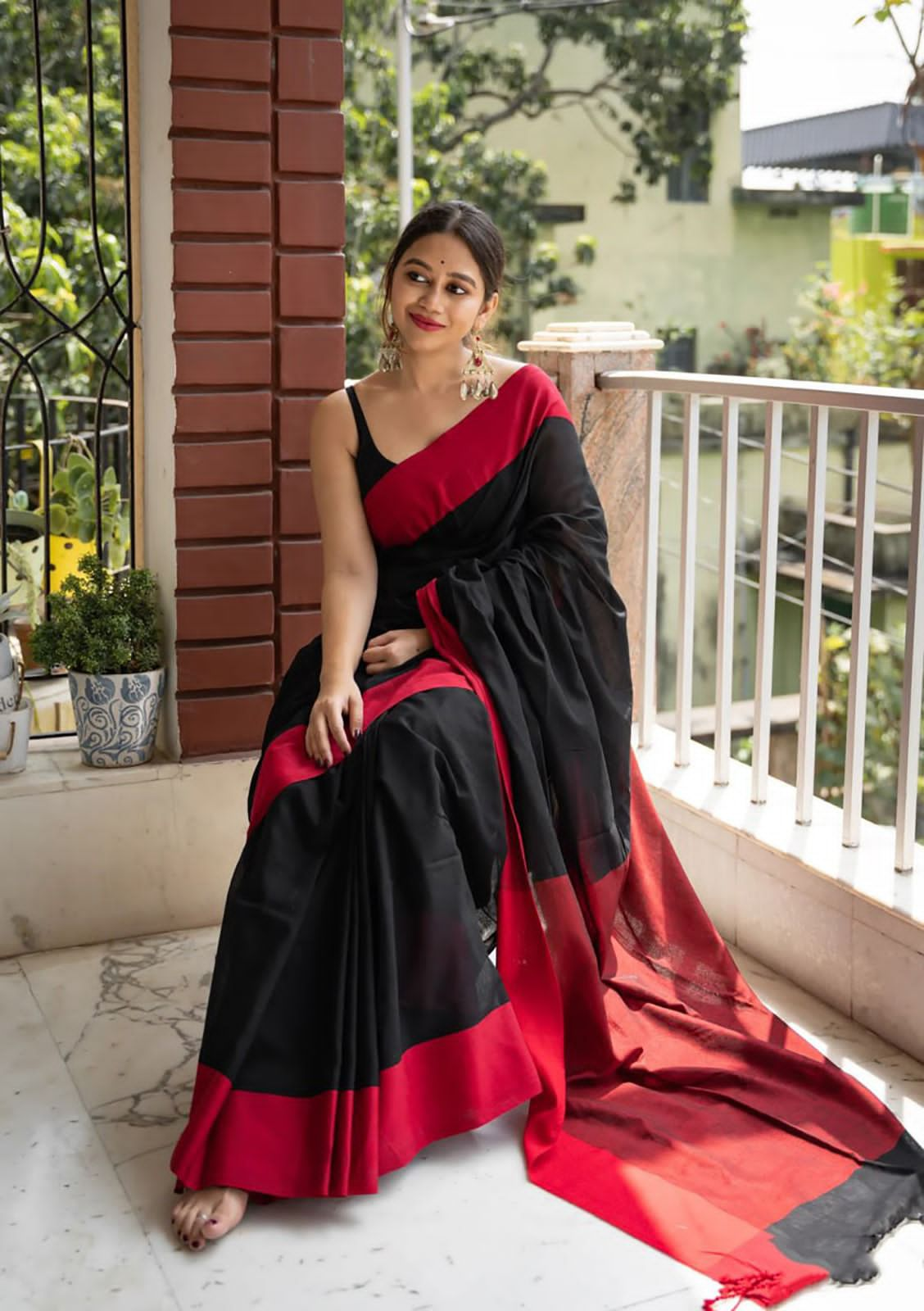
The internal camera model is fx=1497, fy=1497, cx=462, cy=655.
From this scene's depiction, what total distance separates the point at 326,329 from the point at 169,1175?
1.63 metres

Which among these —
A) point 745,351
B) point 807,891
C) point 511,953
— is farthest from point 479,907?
point 745,351

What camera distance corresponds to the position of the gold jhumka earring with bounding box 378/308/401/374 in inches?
101

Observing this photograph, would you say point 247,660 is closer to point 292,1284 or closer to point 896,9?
point 292,1284

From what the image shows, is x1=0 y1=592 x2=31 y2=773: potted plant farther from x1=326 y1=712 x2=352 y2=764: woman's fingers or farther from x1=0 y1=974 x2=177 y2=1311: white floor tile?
x1=326 y1=712 x2=352 y2=764: woman's fingers

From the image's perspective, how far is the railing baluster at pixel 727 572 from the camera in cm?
290

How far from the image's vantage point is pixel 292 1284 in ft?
6.20

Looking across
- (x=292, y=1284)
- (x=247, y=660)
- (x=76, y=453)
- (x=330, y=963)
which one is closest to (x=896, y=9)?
Answer: (x=76, y=453)

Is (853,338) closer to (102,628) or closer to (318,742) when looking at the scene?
(102,628)

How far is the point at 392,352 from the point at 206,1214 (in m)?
Answer: 1.42

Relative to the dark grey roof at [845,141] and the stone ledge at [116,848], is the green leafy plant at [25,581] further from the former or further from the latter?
the dark grey roof at [845,141]

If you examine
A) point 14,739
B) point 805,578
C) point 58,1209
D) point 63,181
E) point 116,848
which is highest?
point 63,181

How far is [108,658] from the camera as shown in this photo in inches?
116

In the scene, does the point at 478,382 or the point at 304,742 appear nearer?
the point at 304,742

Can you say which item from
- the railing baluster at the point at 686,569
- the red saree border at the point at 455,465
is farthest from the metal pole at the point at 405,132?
the red saree border at the point at 455,465
